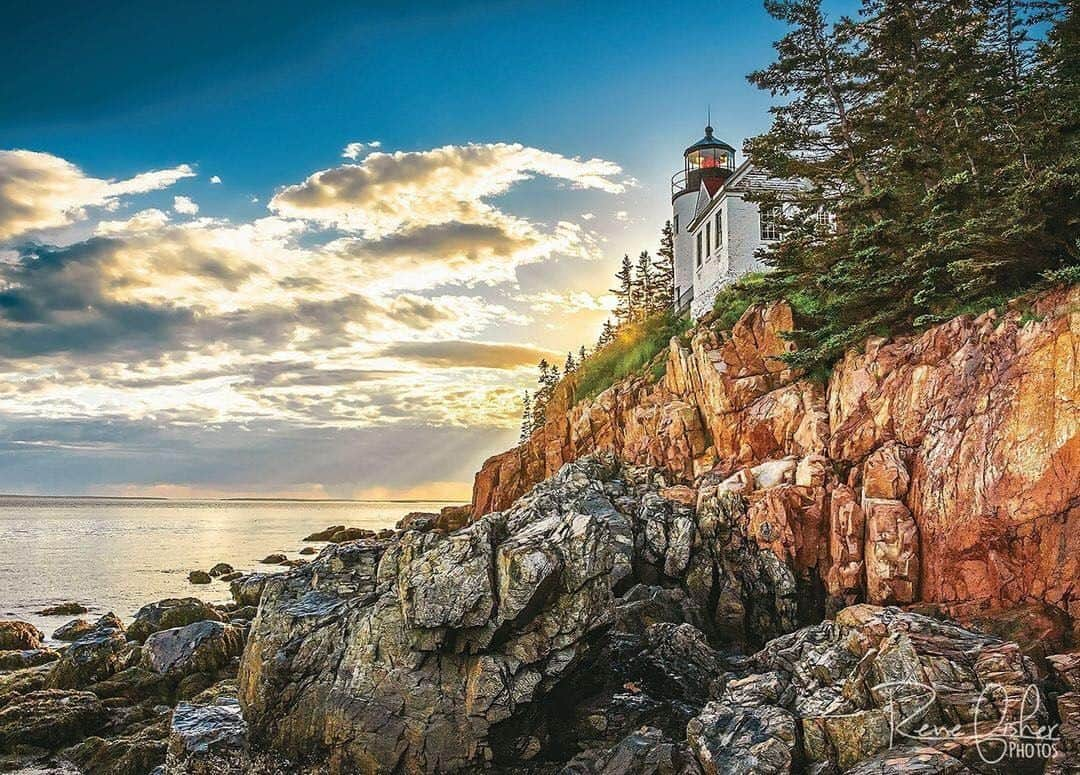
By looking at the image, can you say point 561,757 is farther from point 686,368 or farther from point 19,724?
point 686,368

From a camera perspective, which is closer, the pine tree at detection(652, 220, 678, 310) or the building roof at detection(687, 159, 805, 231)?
the building roof at detection(687, 159, 805, 231)

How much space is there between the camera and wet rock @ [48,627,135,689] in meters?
20.4

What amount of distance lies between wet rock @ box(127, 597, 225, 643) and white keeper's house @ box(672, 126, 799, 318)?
92.8 ft

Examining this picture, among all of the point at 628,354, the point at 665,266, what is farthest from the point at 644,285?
the point at 628,354

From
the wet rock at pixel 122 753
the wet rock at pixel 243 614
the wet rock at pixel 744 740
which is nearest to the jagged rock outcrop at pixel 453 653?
the wet rock at pixel 122 753

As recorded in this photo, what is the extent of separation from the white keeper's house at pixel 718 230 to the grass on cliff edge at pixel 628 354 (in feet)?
5.35

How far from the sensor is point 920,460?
1847cm

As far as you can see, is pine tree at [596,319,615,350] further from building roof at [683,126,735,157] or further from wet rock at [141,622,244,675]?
wet rock at [141,622,244,675]

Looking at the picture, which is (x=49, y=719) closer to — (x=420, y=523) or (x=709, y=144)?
(x=420, y=523)

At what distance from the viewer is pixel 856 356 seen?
74.0 ft

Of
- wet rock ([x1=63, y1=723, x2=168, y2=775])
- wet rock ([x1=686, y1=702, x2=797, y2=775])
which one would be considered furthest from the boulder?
wet rock ([x1=686, y1=702, x2=797, y2=775])

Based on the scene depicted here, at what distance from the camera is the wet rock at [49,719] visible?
53.9 feet

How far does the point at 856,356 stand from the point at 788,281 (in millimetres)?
5365

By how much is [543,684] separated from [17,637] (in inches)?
898
